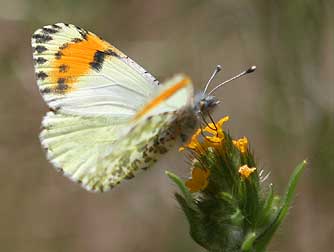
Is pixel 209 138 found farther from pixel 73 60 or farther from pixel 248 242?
pixel 73 60

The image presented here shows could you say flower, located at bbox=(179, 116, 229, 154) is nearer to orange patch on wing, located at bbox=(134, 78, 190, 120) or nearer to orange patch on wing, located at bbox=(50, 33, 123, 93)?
orange patch on wing, located at bbox=(134, 78, 190, 120)

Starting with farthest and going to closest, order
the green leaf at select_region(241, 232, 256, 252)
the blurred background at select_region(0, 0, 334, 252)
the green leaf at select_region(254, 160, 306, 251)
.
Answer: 1. the blurred background at select_region(0, 0, 334, 252)
2. the green leaf at select_region(254, 160, 306, 251)
3. the green leaf at select_region(241, 232, 256, 252)

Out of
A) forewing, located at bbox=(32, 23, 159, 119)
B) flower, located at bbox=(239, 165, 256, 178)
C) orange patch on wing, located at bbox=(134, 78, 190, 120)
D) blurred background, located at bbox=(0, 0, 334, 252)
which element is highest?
orange patch on wing, located at bbox=(134, 78, 190, 120)

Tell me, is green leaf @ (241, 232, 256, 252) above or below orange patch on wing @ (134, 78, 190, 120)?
below

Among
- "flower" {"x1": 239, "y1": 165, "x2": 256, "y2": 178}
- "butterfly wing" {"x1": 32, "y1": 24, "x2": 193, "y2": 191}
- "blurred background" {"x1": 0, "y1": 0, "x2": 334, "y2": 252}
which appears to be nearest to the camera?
"flower" {"x1": 239, "y1": 165, "x2": 256, "y2": 178}

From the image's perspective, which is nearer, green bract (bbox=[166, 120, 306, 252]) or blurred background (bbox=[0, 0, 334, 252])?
green bract (bbox=[166, 120, 306, 252])

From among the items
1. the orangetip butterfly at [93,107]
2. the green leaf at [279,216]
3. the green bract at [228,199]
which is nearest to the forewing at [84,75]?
the orangetip butterfly at [93,107]

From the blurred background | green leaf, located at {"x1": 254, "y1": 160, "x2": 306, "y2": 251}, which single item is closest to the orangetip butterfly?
green leaf, located at {"x1": 254, "y1": 160, "x2": 306, "y2": 251}
